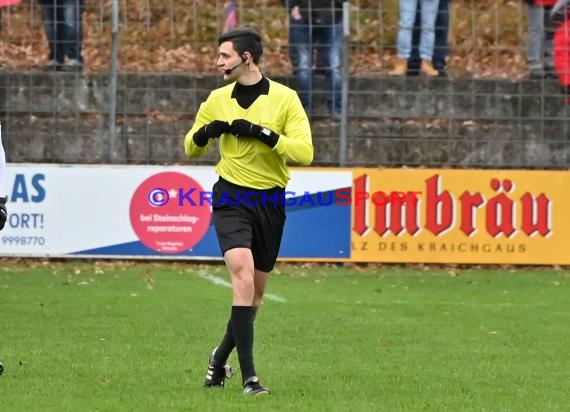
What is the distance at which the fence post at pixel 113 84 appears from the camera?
1691 centimetres

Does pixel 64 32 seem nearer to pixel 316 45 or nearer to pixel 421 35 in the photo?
pixel 316 45

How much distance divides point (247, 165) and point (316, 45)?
9.50m

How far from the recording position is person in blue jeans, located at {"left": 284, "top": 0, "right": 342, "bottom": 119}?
17.4m

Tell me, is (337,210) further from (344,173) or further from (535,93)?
(535,93)

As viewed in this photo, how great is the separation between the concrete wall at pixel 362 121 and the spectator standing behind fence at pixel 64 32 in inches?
8.5

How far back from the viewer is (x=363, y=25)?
1805 cm

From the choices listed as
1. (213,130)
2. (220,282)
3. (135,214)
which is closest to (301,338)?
(213,130)

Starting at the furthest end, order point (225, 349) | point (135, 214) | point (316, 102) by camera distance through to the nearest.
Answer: point (316, 102), point (135, 214), point (225, 349)

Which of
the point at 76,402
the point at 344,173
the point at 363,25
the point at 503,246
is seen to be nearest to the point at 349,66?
the point at 363,25

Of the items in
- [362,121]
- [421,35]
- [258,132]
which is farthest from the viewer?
Answer: [421,35]

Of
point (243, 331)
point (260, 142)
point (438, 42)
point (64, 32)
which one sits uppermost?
point (64, 32)

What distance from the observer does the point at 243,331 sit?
7.98 m

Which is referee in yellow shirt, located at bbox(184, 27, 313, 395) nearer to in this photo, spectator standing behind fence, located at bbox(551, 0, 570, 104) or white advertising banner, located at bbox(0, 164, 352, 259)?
white advertising banner, located at bbox(0, 164, 352, 259)

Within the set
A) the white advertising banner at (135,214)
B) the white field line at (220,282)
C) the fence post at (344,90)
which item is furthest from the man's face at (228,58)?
the fence post at (344,90)
